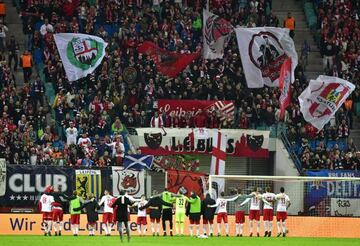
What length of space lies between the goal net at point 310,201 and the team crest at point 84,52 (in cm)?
842

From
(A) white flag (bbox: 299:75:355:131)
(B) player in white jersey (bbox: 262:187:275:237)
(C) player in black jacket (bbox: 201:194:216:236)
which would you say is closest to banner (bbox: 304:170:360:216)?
(A) white flag (bbox: 299:75:355:131)

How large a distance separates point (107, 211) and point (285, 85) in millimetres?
10583

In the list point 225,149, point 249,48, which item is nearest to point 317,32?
point 249,48

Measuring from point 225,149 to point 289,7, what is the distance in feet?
47.2

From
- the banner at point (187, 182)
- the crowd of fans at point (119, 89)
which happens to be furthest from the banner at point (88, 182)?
the banner at point (187, 182)

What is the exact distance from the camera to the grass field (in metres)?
47.0

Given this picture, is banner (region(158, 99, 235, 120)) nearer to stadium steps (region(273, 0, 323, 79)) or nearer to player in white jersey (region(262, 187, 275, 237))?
player in white jersey (region(262, 187, 275, 237))

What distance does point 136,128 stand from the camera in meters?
59.4

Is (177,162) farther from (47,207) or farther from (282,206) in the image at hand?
(47,207)

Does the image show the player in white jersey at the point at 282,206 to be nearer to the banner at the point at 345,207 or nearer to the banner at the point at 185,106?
the banner at the point at 345,207

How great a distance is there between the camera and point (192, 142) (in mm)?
59812

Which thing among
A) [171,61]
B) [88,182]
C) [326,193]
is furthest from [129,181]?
[326,193]

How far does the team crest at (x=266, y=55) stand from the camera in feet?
203

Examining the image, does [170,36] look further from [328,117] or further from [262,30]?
[328,117]
